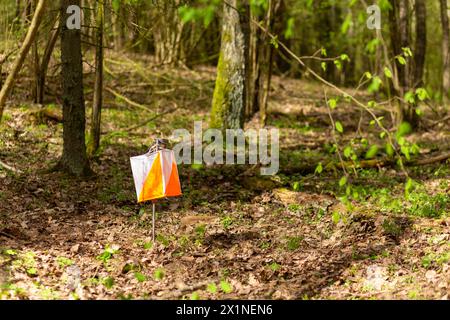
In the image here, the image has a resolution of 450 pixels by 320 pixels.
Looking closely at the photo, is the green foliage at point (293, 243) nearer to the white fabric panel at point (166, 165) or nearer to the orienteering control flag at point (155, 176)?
the orienteering control flag at point (155, 176)

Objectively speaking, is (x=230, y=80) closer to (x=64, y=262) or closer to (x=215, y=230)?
(x=215, y=230)

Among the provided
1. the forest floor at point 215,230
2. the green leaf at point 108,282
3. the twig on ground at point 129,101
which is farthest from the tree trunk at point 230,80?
the green leaf at point 108,282

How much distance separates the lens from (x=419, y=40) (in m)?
18.3

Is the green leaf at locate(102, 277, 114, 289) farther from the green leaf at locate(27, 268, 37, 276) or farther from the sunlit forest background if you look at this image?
the green leaf at locate(27, 268, 37, 276)

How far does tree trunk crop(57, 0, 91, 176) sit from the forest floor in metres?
0.36

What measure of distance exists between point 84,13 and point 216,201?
4.25 metres

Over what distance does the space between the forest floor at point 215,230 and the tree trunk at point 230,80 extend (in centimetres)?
158

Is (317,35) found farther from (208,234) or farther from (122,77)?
(208,234)

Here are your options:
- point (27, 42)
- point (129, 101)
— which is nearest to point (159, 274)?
point (27, 42)

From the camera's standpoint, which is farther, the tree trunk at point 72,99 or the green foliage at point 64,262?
the tree trunk at point 72,99

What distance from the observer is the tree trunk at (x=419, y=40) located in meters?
17.9

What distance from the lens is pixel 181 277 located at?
7.41 meters

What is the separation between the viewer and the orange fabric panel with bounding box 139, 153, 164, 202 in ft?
26.9

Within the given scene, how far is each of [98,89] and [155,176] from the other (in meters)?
4.59
